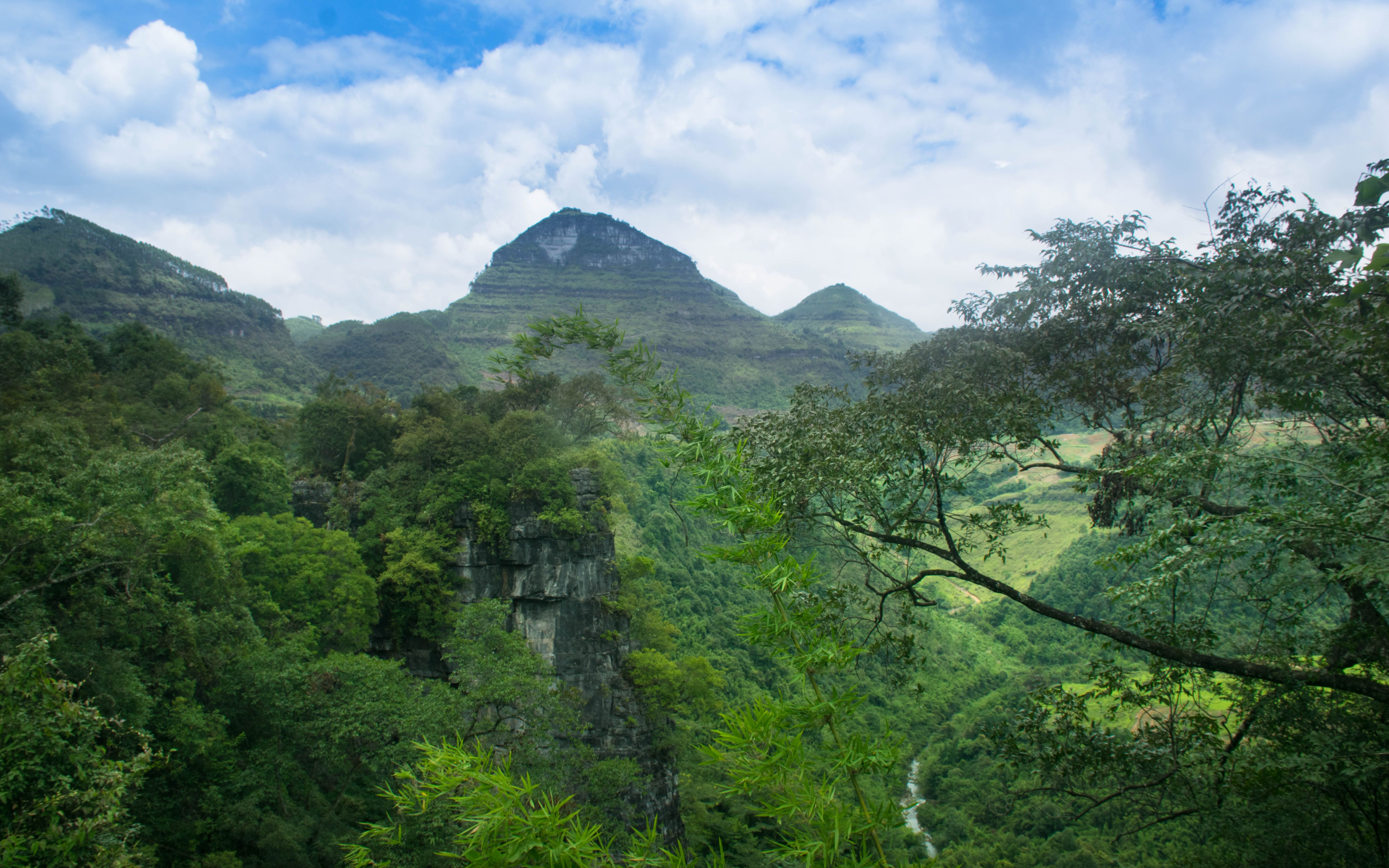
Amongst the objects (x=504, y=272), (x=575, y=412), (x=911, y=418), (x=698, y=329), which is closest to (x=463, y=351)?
(x=698, y=329)

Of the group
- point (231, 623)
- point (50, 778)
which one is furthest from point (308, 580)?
point (50, 778)

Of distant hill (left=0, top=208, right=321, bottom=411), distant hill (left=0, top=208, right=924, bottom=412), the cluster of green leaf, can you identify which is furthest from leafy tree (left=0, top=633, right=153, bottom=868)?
distant hill (left=0, top=208, right=321, bottom=411)

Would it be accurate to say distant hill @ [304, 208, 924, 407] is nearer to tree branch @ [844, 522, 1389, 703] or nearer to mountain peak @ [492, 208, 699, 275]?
mountain peak @ [492, 208, 699, 275]

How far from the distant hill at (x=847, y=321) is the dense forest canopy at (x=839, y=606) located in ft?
267

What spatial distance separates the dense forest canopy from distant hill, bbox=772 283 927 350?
81.4 m

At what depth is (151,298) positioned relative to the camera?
208 ft

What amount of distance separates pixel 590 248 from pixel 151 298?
242ft

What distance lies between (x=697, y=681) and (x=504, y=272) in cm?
10808

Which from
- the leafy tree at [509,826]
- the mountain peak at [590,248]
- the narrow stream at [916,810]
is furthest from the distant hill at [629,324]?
the leafy tree at [509,826]

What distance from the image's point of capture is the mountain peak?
12244cm

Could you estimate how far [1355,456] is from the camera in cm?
448

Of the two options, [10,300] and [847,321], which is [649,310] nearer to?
[847,321]

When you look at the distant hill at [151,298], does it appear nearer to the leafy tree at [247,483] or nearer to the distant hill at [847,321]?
the leafy tree at [247,483]

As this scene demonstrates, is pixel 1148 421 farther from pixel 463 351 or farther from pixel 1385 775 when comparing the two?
pixel 463 351
